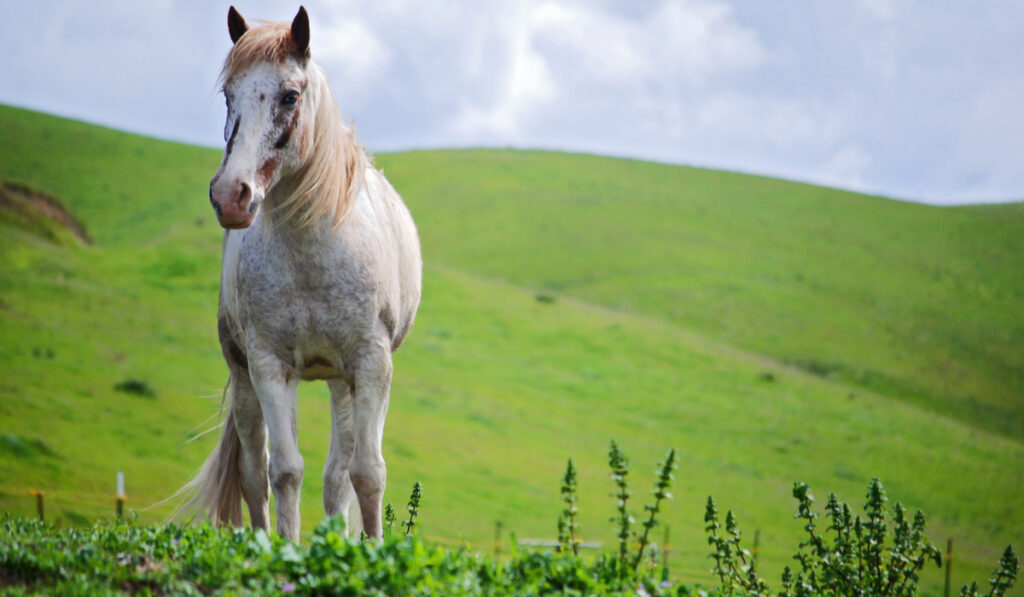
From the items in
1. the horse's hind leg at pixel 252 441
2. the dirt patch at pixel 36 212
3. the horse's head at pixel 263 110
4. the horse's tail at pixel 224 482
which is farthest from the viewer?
the dirt patch at pixel 36 212

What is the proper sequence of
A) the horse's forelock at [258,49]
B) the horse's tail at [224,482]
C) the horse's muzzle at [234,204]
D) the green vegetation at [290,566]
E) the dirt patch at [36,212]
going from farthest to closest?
1. the dirt patch at [36,212]
2. the horse's tail at [224,482]
3. the horse's forelock at [258,49]
4. the horse's muzzle at [234,204]
5. the green vegetation at [290,566]

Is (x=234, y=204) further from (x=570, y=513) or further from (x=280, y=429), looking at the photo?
(x=570, y=513)

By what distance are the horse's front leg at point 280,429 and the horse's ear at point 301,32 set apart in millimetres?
1800

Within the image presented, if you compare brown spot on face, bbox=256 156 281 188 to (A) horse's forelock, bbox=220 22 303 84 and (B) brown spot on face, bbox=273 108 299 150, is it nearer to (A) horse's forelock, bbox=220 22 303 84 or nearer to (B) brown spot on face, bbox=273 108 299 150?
(B) brown spot on face, bbox=273 108 299 150

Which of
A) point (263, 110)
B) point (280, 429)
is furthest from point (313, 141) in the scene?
point (280, 429)

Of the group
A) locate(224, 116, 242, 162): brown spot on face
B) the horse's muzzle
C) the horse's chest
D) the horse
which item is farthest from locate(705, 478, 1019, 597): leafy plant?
locate(224, 116, 242, 162): brown spot on face

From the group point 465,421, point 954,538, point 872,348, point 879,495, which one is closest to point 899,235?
point 872,348

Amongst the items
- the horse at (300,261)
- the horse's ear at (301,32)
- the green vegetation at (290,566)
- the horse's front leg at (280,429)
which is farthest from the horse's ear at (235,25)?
the green vegetation at (290,566)

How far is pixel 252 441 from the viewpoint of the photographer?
6.55 metres

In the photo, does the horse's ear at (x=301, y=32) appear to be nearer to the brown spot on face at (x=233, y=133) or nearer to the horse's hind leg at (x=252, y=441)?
the brown spot on face at (x=233, y=133)

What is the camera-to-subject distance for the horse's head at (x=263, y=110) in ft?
16.7

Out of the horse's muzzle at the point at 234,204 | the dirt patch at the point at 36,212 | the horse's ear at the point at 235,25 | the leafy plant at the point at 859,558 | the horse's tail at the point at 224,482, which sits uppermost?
the dirt patch at the point at 36,212

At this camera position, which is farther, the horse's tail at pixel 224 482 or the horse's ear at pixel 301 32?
the horse's tail at pixel 224 482

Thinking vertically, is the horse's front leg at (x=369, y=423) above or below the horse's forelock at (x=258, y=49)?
below
